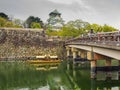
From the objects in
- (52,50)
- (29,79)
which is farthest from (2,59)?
(29,79)

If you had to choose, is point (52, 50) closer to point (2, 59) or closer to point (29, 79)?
point (2, 59)

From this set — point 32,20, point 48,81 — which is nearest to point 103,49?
point 48,81

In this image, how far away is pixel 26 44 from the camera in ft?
231

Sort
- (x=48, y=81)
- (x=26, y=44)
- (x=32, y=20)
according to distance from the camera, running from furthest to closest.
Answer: (x=32, y=20), (x=26, y=44), (x=48, y=81)

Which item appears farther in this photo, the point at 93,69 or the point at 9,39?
the point at 9,39

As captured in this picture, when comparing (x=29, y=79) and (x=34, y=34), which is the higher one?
(x=34, y=34)

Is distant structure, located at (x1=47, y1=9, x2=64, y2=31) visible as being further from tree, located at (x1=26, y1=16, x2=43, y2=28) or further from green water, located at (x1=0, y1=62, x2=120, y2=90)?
green water, located at (x1=0, y1=62, x2=120, y2=90)

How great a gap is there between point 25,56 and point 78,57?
17371 millimetres

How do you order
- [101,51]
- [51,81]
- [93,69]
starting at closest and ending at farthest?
[101,51]
[93,69]
[51,81]

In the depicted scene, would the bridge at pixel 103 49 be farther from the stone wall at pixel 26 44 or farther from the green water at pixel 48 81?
the stone wall at pixel 26 44

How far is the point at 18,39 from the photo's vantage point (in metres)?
71.4

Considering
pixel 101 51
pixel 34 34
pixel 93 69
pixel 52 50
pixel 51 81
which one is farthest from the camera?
pixel 34 34

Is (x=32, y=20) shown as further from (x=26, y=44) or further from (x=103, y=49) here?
(x=103, y=49)

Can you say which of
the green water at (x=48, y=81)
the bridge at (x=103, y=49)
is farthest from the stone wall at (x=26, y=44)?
the bridge at (x=103, y=49)
